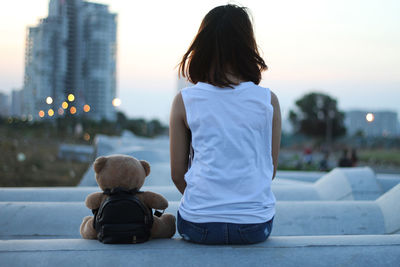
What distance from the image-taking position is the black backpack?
2090mm

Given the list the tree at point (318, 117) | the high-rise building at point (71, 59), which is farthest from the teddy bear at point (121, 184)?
the tree at point (318, 117)

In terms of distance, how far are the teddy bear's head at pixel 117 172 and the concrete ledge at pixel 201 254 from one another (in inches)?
13.4

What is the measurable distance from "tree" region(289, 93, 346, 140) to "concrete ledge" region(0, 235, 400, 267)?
50049mm

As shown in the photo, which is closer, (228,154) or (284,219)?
(228,154)

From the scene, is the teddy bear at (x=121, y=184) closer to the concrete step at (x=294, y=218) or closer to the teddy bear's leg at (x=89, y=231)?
the teddy bear's leg at (x=89, y=231)

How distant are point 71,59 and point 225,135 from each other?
2311 cm

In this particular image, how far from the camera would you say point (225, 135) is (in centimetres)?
205

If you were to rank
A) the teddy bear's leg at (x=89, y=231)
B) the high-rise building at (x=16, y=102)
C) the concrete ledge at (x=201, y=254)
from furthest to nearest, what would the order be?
the high-rise building at (x=16, y=102), the teddy bear's leg at (x=89, y=231), the concrete ledge at (x=201, y=254)

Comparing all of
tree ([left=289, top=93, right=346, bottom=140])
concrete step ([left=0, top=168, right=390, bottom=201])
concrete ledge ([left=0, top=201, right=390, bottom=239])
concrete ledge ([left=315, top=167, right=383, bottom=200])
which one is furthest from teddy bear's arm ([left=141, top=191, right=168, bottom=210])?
tree ([left=289, top=93, right=346, bottom=140])

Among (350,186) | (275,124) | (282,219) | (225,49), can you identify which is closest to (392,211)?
(282,219)

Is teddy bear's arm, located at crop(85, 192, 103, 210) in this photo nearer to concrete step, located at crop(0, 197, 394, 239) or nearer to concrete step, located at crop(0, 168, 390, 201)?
concrete step, located at crop(0, 197, 394, 239)

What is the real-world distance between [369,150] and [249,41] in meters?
41.5

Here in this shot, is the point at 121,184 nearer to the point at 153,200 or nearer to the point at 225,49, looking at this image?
the point at 153,200

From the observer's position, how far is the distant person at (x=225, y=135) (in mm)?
2039
